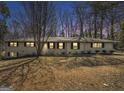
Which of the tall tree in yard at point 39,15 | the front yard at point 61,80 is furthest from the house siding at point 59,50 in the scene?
the front yard at point 61,80

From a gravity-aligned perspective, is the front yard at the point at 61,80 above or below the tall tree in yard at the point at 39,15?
below

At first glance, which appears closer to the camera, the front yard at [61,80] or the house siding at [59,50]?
the front yard at [61,80]

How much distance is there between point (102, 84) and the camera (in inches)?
400

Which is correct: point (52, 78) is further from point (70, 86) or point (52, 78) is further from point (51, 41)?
point (51, 41)

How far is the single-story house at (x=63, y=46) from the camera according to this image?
25.4 m

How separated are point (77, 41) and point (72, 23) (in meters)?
12.4

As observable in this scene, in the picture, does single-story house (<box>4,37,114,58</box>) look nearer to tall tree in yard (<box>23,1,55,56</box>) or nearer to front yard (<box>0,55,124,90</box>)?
tall tree in yard (<box>23,1,55,56</box>)

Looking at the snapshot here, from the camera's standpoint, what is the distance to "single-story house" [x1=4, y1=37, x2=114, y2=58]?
83.3 feet

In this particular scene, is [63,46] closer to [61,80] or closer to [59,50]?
[59,50]

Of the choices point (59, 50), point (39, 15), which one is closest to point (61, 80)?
point (39, 15)

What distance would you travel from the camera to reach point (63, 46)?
25.4m

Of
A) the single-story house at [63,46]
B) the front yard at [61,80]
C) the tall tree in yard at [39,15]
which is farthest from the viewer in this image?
the single-story house at [63,46]

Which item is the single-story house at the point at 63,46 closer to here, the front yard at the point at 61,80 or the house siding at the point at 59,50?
the house siding at the point at 59,50

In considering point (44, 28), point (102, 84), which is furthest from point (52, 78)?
point (44, 28)
